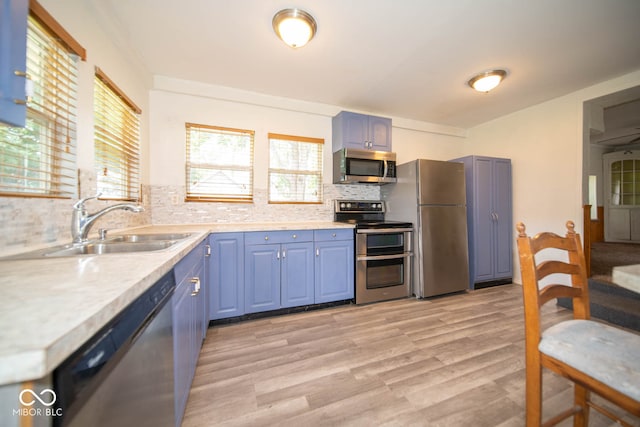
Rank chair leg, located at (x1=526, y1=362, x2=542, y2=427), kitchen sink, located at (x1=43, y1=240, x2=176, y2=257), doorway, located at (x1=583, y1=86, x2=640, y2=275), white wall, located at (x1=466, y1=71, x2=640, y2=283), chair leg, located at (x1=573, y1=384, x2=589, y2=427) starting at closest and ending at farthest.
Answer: chair leg, located at (x1=526, y1=362, x2=542, y2=427)
chair leg, located at (x1=573, y1=384, x2=589, y2=427)
kitchen sink, located at (x1=43, y1=240, x2=176, y2=257)
white wall, located at (x1=466, y1=71, x2=640, y2=283)
doorway, located at (x1=583, y1=86, x2=640, y2=275)

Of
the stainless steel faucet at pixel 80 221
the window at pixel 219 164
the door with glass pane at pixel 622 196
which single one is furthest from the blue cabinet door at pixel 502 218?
the door with glass pane at pixel 622 196

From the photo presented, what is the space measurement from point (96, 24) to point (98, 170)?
41.2 inches

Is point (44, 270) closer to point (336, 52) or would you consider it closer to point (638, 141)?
point (336, 52)

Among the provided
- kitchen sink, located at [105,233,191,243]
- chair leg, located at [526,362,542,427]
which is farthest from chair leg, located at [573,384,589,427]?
kitchen sink, located at [105,233,191,243]

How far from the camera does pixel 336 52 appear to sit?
2.18 m

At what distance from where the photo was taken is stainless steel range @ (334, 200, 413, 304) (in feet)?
8.85

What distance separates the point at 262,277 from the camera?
234cm

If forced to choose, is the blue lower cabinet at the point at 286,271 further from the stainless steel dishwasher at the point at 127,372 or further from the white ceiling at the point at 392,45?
the white ceiling at the point at 392,45

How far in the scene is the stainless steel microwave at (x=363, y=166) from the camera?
9.87 ft

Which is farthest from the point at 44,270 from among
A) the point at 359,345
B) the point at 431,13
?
the point at 431,13

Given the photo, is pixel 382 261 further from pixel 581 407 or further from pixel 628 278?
pixel 628 278

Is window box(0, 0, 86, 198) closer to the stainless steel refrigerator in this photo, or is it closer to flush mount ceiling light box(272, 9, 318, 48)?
flush mount ceiling light box(272, 9, 318, 48)

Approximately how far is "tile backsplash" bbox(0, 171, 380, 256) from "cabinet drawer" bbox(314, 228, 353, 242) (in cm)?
62

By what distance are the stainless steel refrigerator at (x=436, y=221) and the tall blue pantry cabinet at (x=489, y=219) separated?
0.26m
